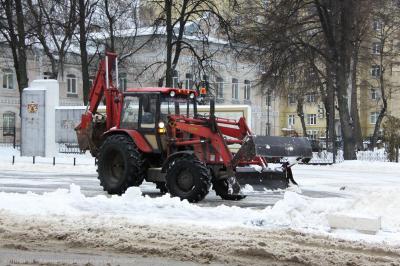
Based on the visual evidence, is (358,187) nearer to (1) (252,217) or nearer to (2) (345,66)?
(1) (252,217)

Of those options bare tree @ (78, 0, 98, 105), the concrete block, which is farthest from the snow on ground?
A: bare tree @ (78, 0, 98, 105)

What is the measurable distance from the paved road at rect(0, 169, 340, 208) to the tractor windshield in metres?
2.00

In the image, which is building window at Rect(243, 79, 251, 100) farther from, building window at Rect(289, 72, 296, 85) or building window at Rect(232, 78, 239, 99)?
building window at Rect(289, 72, 296, 85)

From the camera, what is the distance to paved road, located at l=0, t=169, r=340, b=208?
13904 mm

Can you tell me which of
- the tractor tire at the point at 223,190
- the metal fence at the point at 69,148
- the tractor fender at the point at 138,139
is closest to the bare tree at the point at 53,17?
the metal fence at the point at 69,148

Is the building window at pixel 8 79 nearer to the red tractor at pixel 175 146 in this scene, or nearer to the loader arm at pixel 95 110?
the loader arm at pixel 95 110

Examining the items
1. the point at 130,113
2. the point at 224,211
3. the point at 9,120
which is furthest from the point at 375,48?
the point at 224,211

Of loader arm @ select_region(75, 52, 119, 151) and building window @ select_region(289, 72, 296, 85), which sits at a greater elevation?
building window @ select_region(289, 72, 296, 85)

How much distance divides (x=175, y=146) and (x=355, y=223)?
18.1 ft

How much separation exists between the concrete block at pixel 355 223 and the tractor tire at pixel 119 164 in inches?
223

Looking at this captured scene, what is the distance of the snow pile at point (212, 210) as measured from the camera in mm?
10141

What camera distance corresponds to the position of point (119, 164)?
49.7 ft

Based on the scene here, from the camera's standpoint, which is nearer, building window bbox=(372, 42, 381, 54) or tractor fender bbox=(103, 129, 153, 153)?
tractor fender bbox=(103, 129, 153, 153)

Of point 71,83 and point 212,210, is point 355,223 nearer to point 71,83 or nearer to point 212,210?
point 212,210
